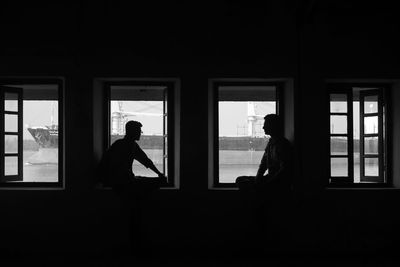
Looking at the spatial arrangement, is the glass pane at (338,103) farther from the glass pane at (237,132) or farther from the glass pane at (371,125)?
the glass pane at (237,132)

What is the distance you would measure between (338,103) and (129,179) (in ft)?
8.52

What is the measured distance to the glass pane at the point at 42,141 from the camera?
18.8 ft

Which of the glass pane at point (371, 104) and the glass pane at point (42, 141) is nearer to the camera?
the glass pane at point (42, 141)

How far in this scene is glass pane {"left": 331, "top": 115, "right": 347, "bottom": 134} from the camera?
570 centimetres

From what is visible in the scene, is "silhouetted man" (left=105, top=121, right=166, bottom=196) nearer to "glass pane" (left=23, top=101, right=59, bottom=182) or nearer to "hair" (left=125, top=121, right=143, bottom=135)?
"hair" (left=125, top=121, right=143, bottom=135)

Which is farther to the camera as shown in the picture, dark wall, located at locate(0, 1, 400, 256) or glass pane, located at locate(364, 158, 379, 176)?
glass pane, located at locate(364, 158, 379, 176)

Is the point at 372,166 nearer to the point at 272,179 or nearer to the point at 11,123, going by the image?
the point at 272,179

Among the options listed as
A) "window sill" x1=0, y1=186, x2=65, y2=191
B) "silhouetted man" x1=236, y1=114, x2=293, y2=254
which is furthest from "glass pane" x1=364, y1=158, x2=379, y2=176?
"window sill" x1=0, y1=186, x2=65, y2=191

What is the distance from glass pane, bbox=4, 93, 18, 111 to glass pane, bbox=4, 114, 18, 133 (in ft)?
0.29

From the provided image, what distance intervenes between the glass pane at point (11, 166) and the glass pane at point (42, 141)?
0.12 m

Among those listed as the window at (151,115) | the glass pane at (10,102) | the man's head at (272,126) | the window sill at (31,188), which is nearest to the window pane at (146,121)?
the window at (151,115)

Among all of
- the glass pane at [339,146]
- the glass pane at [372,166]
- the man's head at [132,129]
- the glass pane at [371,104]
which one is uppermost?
the glass pane at [371,104]

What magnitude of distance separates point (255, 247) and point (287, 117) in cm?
154

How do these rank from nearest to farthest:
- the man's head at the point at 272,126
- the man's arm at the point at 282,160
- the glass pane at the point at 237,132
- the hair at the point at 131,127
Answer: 1. the man's arm at the point at 282,160
2. the man's head at the point at 272,126
3. the hair at the point at 131,127
4. the glass pane at the point at 237,132
